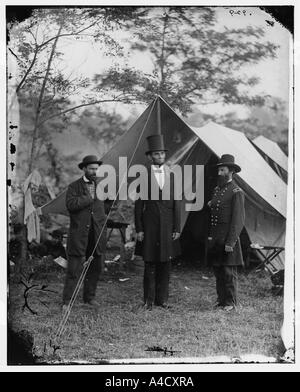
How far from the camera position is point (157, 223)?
630cm

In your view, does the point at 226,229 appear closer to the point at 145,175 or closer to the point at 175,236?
the point at 175,236

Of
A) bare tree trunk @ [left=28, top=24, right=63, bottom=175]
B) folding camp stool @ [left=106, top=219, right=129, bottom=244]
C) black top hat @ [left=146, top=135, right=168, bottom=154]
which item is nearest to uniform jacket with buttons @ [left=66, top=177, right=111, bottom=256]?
folding camp stool @ [left=106, top=219, right=129, bottom=244]

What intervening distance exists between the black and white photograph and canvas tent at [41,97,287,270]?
0.04ft

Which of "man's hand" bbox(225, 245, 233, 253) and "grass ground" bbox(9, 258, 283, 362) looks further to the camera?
"man's hand" bbox(225, 245, 233, 253)

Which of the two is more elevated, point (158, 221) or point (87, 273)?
point (158, 221)

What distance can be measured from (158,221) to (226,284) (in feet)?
3.08

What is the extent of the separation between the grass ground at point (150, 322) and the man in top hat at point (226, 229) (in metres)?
0.15

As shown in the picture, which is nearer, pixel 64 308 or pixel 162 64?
pixel 64 308

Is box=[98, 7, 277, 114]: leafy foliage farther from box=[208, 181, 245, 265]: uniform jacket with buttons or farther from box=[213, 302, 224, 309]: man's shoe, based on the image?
box=[213, 302, 224, 309]: man's shoe

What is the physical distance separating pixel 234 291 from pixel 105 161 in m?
1.85

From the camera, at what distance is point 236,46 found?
632 cm

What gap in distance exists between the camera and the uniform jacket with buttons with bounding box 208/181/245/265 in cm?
628

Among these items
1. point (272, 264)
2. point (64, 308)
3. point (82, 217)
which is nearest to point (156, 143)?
point (82, 217)

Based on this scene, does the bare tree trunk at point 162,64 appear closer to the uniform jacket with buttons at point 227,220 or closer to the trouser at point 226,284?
the uniform jacket with buttons at point 227,220
